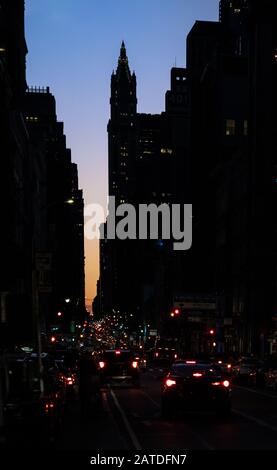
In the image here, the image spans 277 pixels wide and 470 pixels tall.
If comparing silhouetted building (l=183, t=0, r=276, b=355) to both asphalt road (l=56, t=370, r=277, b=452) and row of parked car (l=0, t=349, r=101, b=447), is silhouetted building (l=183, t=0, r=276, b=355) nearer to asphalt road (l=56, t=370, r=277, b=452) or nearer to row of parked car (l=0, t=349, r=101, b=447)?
asphalt road (l=56, t=370, r=277, b=452)

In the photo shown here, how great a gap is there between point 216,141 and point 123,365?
99.7 m

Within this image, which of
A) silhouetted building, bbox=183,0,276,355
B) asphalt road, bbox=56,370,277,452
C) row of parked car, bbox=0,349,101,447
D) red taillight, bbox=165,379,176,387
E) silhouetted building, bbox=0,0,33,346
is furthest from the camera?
silhouetted building, bbox=183,0,276,355

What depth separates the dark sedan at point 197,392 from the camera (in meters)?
27.3

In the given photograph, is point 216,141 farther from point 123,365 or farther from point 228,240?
point 123,365

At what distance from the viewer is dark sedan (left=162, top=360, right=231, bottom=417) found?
27.3 m

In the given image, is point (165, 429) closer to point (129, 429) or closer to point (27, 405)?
point (129, 429)

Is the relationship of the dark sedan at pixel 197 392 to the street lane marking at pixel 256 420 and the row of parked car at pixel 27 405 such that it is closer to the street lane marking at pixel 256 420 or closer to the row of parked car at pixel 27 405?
the street lane marking at pixel 256 420

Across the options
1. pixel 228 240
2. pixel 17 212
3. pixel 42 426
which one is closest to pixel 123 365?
pixel 42 426

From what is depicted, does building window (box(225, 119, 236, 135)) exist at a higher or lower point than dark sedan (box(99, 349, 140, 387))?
higher

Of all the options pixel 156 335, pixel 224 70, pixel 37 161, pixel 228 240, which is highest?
pixel 224 70

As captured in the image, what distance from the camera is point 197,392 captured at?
27.3 metres

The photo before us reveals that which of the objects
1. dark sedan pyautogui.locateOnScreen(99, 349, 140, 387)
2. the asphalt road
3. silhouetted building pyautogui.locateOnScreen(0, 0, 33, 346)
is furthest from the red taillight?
silhouetted building pyautogui.locateOnScreen(0, 0, 33, 346)

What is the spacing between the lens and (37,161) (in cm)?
13388

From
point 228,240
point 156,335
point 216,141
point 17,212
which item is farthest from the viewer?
point 156,335
